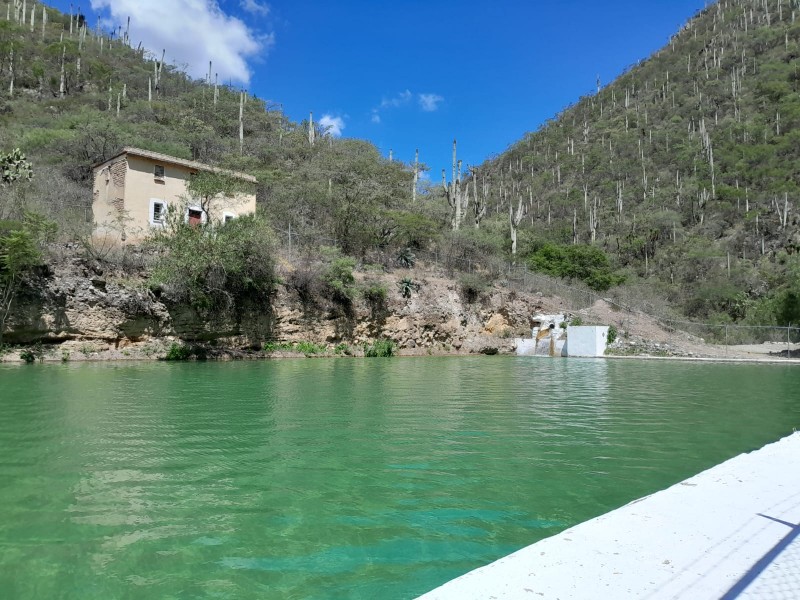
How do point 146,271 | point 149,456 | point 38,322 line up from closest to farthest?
point 149,456
point 38,322
point 146,271

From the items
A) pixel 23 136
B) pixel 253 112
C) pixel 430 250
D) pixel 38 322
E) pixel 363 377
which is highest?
pixel 253 112

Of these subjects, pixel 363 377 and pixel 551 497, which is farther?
pixel 363 377

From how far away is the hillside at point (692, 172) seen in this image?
168 ft

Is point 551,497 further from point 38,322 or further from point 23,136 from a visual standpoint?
point 23,136

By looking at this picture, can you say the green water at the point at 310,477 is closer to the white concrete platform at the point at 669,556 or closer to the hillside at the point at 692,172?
the white concrete platform at the point at 669,556

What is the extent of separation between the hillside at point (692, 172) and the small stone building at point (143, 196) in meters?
30.3

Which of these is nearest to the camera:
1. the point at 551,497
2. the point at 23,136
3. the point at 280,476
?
the point at 551,497

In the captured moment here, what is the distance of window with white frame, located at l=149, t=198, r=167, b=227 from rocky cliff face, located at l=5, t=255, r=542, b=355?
5.17m

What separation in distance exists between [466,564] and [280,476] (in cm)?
288

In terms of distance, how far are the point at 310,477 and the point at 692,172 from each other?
7602 cm

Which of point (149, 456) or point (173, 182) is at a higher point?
point (173, 182)

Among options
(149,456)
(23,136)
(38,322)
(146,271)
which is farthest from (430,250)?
(149,456)

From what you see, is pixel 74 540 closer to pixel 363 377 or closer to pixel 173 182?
pixel 363 377

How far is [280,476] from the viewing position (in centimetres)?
622
